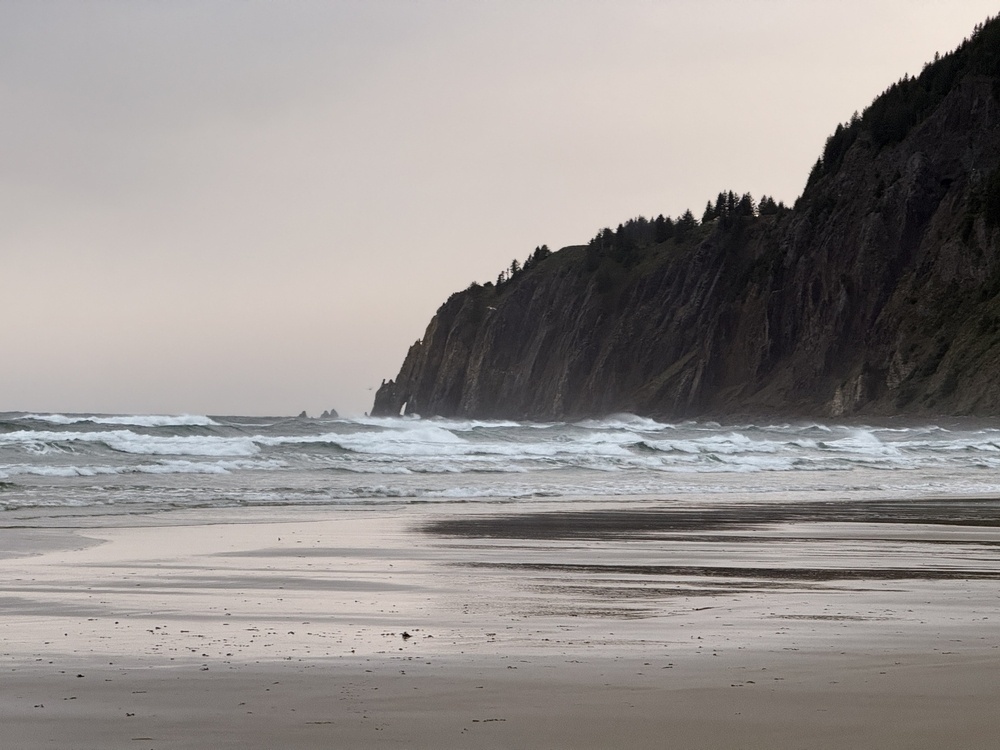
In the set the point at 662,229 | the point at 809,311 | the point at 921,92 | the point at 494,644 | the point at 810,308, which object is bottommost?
the point at 494,644

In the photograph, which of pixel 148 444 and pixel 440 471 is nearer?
pixel 440 471

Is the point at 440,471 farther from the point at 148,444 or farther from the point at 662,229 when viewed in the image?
the point at 662,229

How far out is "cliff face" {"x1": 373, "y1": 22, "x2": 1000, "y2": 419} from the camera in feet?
227

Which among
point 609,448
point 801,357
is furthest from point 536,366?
point 609,448

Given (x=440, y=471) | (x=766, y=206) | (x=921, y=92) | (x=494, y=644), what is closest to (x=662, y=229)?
(x=766, y=206)

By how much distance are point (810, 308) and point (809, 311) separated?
240mm

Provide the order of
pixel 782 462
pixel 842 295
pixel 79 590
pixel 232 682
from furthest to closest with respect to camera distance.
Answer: pixel 842 295 < pixel 782 462 < pixel 79 590 < pixel 232 682

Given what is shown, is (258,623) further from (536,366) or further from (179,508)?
(536,366)

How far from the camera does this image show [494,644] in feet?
18.6

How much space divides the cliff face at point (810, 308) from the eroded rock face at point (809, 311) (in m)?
0.13

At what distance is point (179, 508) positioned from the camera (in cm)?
1529

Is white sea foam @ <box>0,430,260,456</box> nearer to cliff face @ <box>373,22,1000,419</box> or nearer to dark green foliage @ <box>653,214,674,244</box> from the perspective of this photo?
cliff face @ <box>373,22,1000,419</box>

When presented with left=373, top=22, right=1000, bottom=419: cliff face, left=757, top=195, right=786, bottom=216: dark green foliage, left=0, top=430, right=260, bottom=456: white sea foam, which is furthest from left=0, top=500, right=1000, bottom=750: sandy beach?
left=757, top=195, right=786, bottom=216: dark green foliage

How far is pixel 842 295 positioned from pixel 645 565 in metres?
73.2
